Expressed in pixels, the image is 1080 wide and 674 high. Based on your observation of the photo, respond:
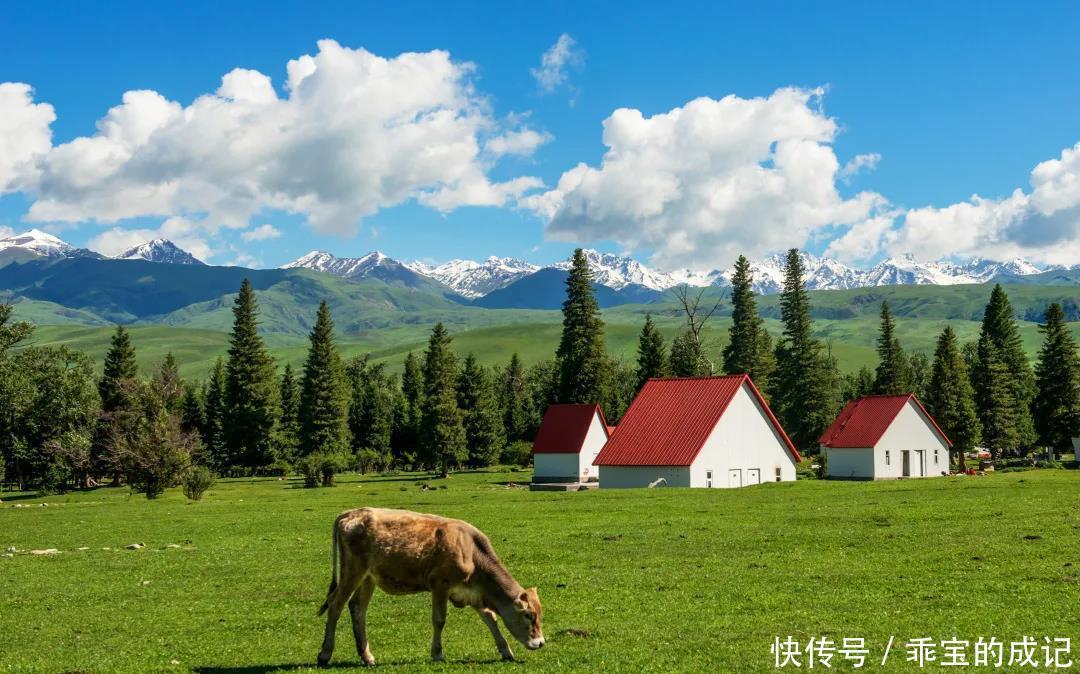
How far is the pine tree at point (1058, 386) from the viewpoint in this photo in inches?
3777

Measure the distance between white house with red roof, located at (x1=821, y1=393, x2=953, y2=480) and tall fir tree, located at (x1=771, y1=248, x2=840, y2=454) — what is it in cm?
2513

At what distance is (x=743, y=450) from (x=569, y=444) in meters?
24.3

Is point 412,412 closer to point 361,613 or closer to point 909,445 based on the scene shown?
point 909,445

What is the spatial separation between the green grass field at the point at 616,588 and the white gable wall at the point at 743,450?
2441 centimetres

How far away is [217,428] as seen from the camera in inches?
4929

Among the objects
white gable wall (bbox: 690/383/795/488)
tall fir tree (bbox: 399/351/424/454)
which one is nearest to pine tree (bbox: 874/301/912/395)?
white gable wall (bbox: 690/383/795/488)

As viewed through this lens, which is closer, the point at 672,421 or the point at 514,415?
the point at 672,421

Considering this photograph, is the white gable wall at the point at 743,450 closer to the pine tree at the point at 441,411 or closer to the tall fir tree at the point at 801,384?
the tall fir tree at the point at 801,384

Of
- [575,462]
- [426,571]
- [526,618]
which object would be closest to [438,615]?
[426,571]

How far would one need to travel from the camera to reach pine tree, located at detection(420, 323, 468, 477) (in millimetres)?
105438

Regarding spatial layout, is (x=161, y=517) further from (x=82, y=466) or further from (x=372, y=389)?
(x=372, y=389)

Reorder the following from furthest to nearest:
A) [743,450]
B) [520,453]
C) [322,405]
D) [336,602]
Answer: [520,453], [322,405], [743,450], [336,602]

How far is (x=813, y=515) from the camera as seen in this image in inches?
1329

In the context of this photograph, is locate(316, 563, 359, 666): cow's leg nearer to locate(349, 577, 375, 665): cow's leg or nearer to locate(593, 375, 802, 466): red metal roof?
locate(349, 577, 375, 665): cow's leg
